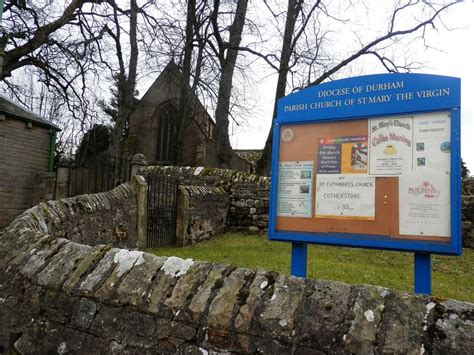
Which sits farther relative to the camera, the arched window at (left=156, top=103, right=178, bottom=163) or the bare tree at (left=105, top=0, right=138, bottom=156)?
the arched window at (left=156, top=103, right=178, bottom=163)

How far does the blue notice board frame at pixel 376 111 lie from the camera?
2525 mm

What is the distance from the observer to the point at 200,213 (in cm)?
995

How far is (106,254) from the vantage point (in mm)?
2527

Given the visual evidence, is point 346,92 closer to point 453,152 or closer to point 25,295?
point 453,152

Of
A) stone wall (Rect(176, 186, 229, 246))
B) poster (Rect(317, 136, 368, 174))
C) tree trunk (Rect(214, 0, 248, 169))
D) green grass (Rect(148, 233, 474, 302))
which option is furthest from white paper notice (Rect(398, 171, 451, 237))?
tree trunk (Rect(214, 0, 248, 169))

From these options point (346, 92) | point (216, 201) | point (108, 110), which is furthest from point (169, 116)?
point (346, 92)

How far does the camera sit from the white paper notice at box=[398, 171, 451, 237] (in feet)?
8.30

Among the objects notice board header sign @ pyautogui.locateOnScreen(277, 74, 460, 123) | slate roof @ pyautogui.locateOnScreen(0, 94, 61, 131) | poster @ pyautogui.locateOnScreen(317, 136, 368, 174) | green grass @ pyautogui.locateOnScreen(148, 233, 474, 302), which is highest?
slate roof @ pyautogui.locateOnScreen(0, 94, 61, 131)

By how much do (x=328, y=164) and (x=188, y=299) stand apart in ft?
4.98

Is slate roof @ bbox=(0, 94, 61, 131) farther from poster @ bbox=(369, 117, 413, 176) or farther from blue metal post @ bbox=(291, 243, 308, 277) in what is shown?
poster @ bbox=(369, 117, 413, 176)

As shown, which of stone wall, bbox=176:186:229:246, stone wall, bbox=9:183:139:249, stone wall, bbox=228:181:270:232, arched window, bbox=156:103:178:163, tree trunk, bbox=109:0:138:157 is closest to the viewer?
stone wall, bbox=9:183:139:249

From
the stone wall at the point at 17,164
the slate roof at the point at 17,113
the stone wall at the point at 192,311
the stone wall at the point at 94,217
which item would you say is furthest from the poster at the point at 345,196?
the slate roof at the point at 17,113

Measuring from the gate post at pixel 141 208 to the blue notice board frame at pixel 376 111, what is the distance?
521cm

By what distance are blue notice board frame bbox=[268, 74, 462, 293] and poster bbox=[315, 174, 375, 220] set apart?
0.53 ft
